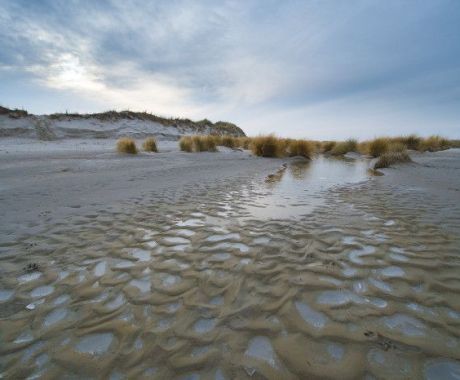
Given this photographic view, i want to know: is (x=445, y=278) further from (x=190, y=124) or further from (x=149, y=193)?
(x=190, y=124)

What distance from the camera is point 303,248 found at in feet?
7.91

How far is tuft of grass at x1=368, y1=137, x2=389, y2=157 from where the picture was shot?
534 inches

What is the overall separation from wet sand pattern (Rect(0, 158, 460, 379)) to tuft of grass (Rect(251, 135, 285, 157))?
1030 centimetres

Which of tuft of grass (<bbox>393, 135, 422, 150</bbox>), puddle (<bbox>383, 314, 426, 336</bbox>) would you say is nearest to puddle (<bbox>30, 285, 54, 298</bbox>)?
puddle (<bbox>383, 314, 426, 336</bbox>)

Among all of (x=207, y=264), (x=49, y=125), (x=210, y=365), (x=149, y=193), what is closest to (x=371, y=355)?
(x=210, y=365)

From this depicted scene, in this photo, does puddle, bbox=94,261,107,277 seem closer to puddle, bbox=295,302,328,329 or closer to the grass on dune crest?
puddle, bbox=295,302,328,329

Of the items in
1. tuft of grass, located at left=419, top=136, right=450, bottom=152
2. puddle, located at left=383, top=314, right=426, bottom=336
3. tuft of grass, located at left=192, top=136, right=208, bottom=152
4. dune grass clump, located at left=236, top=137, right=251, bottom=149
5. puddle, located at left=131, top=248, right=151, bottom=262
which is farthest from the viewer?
dune grass clump, located at left=236, top=137, right=251, bottom=149

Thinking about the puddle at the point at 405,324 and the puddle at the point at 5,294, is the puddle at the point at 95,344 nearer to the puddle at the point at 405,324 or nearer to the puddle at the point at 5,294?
the puddle at the point at 5,294

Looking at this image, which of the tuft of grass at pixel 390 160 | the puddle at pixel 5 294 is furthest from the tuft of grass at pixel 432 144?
the puddle at pixel 5 294

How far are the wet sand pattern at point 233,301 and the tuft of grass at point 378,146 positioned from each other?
12.2 m

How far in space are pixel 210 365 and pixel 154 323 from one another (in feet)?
1.50

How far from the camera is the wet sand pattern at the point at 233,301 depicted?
47.9 inches

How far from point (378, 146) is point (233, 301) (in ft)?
49.1

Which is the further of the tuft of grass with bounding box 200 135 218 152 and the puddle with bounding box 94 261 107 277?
the tuft of grass with bounding box 200 135 218 152
